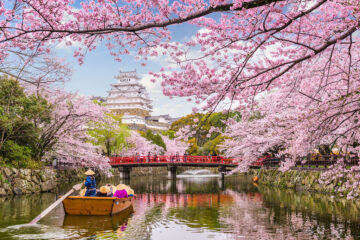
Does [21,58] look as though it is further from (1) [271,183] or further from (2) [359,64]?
(1) [271,183]

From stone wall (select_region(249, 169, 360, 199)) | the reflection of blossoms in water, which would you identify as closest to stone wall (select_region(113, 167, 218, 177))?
stone wall (select_region(249, 169, 360, 199))

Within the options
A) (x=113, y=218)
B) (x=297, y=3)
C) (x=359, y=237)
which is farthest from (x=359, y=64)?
(x=113, y=218)

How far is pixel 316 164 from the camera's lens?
66.5 feet

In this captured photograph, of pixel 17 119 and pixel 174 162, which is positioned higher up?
pixel 17 119

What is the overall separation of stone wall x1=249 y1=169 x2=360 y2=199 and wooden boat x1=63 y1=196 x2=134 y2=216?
29.0 feet

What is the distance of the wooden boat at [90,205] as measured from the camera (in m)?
11.7

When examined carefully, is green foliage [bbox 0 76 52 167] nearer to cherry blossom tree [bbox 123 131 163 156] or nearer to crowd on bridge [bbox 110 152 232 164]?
crowd on bridge [bbox 110 152 232 164]

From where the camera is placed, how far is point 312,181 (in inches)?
787

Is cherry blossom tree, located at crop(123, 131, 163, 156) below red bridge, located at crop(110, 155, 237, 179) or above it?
above

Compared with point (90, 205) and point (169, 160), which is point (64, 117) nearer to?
point (90, 205)

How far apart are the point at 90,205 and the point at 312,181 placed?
1352 cm

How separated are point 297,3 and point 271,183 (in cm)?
2222

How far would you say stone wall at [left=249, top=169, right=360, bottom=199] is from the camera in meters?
15.7

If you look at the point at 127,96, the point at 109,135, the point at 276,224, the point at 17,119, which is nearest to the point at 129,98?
the point at 127,96
